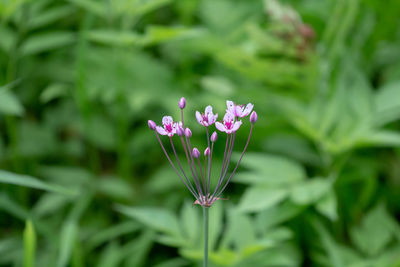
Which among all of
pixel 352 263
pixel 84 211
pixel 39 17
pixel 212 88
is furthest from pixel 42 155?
pixel 352 263

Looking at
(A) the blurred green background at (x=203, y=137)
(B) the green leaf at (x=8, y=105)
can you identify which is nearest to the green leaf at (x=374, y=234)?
(A) the blurred green background at (x=203, y=137)

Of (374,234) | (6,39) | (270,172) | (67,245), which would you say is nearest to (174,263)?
(67,245)

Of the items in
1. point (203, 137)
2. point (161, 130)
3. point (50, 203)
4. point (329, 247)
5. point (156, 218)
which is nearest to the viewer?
point (161, 130)

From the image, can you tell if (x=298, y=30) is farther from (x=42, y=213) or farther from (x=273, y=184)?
(x=42, y=213)

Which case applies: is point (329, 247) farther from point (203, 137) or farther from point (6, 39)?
point (6, 39)

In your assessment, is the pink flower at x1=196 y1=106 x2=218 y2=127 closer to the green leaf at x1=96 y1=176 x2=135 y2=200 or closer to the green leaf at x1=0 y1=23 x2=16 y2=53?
the green leaf at x1=96 y1=176 x2=135 y2=200
